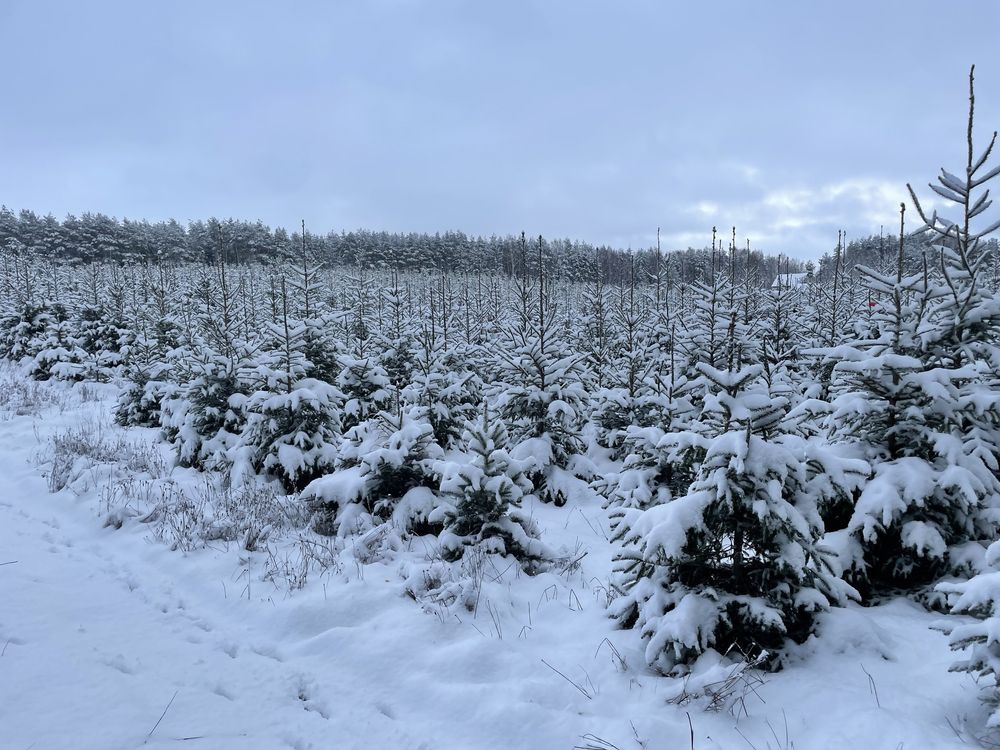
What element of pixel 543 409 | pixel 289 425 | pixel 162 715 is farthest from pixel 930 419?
pixel 289 425

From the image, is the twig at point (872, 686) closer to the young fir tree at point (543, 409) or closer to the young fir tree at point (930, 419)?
the young fir tree at point (930, 419)

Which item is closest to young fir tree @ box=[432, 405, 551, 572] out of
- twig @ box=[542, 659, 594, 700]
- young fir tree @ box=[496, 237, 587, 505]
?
twig @ box=[542, 659, 594, 700]

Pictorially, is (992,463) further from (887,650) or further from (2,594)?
(2,594)

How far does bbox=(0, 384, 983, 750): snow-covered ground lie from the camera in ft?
10.0

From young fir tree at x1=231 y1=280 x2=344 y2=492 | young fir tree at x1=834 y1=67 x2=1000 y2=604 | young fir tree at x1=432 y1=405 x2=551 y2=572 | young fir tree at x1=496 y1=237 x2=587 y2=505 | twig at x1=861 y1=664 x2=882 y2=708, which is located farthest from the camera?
young fir tree at x1=496 y1=237 x2=587 y2=505

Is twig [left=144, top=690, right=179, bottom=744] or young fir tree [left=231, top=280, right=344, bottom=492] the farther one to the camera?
young fir tree [left=231, top=280, right=344, bottom=492]

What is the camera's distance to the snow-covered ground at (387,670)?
3055mm

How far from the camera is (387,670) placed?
391 centimetres

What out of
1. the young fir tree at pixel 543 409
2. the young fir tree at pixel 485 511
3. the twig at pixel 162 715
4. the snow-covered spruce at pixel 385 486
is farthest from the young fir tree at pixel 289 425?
the twig at pixel 162 715

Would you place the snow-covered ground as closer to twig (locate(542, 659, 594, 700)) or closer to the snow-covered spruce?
twig (locate(542, 659, 594, 700))

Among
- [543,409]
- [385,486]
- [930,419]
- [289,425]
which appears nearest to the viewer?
[930,419]

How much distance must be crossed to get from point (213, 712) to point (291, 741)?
543 mm

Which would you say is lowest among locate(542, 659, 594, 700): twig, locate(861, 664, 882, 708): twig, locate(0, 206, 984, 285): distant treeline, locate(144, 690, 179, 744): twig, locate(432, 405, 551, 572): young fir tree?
locate(542, 659, 594, 700): twig

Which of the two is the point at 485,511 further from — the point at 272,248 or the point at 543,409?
the point at 272,248
